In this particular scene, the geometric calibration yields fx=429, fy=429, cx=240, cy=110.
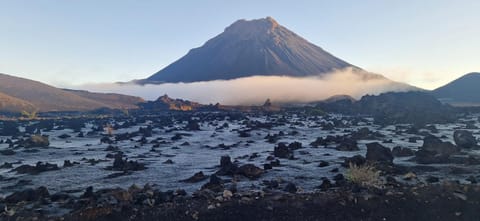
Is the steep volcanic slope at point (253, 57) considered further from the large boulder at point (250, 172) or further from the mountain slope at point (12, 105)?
the large boulder at point (250, 172)

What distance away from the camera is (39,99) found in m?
105

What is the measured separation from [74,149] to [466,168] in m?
25.0

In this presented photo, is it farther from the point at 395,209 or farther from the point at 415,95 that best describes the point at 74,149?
the point at 415,95

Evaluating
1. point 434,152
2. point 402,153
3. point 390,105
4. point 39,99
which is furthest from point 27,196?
point 39,99

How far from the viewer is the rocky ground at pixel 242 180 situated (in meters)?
11.0

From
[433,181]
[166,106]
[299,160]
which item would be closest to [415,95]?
[166,106]

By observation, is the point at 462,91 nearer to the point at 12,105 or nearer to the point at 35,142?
the point at 12,105

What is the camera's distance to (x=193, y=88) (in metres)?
137

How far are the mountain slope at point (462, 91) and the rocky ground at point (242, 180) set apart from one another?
77.4m

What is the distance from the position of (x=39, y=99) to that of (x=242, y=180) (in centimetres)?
10050

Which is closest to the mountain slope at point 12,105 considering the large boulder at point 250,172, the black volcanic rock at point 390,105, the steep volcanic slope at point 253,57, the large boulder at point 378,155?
the black volcanic rock at point 390,105

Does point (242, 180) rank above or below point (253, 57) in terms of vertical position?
below

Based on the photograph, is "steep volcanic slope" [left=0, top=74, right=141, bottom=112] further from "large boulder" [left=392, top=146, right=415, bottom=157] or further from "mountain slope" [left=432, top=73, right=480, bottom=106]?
"mountain slope" [left=432, top=73, right=480, bottom=106]

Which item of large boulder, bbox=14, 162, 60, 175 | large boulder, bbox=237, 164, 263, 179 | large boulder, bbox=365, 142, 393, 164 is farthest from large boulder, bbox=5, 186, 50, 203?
large boulder, bbox=365, 142, 393, 164
